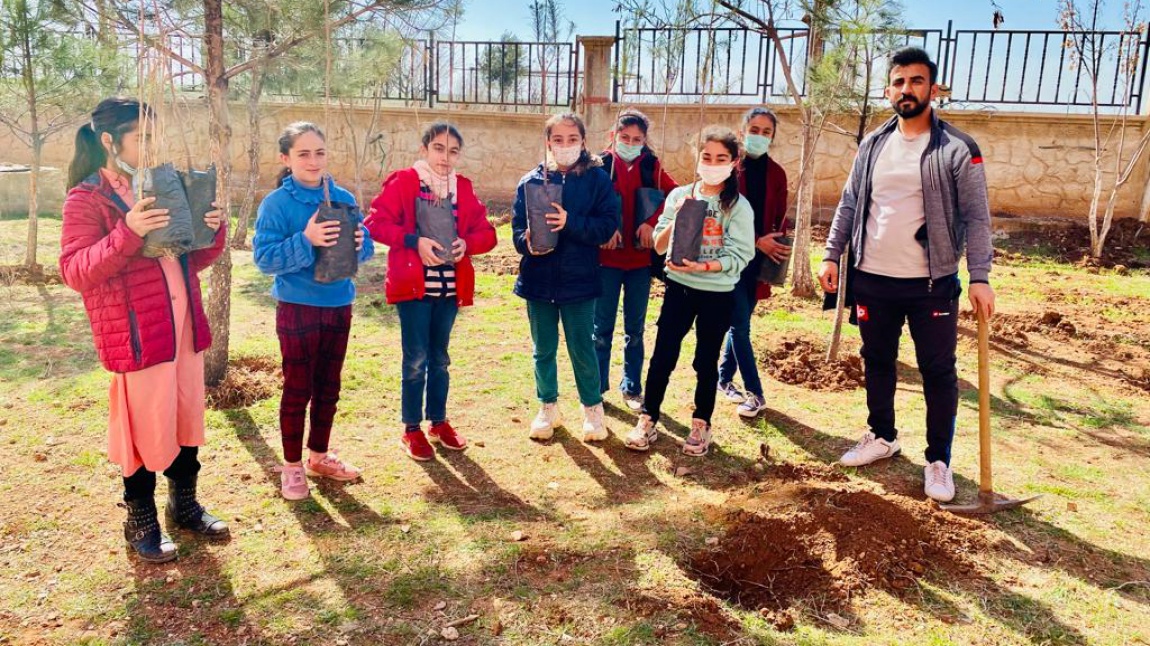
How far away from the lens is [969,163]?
3336 mm

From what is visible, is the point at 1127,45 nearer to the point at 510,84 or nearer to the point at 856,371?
the point at 856,371

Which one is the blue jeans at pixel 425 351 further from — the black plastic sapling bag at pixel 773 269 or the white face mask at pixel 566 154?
the black plastic sapling bag at pixel 773 269

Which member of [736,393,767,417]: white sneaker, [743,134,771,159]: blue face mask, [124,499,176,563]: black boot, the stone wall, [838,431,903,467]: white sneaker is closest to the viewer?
[124,499,176,563]: black boot

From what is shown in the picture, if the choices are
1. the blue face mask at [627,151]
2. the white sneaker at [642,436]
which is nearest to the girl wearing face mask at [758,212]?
the blue face mask at [627,151]

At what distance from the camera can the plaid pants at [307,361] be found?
343 centimetres

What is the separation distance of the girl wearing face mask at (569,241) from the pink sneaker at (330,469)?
3.67ft

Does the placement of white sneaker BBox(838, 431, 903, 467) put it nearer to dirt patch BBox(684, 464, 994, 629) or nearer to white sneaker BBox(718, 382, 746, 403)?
dirt patch BBox(684, 464, 994, 629)

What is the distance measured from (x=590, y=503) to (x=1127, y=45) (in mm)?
11106

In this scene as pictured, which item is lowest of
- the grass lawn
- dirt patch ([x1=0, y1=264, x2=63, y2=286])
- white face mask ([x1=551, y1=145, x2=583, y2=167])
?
the grass lawn

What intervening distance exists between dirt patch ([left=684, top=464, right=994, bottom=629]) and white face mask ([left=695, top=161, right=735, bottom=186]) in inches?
57.3

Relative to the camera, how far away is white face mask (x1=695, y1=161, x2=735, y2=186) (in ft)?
12.5

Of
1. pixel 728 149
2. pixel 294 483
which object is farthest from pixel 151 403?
pixel 728 149

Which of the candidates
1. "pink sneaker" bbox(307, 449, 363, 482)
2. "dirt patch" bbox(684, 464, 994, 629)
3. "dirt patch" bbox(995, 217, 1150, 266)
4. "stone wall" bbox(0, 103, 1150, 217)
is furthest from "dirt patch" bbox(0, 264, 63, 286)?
"dirt patch" bbox(995, 217, 1150, 266)

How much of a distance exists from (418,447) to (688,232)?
1680mm
